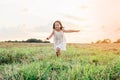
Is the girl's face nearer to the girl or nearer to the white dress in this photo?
the girl

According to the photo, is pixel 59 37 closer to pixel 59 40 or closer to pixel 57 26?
pixel 59 40

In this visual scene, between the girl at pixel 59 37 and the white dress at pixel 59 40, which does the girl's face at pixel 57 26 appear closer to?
the girl at pixel 59 37

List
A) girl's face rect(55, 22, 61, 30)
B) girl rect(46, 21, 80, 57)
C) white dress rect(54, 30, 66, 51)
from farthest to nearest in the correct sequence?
white dress rect(54, 30, 66, 51) → girl rect(46, 21, 80, 57) → girl's face rect(55, 22, 61, 30)

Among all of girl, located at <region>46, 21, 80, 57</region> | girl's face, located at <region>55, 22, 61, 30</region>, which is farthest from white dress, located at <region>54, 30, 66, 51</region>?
girl's face, located at <region>55, 22, 61, 30</region>

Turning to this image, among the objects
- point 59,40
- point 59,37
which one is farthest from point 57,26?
point 59,40

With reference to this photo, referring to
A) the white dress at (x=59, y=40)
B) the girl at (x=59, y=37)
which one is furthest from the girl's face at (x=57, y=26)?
the white dress at (x=59, y=40)

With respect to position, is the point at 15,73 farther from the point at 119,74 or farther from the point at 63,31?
the point at 63,31

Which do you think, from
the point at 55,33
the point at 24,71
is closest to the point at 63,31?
the point at 55,33

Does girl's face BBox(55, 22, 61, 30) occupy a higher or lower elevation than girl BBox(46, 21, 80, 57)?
higher

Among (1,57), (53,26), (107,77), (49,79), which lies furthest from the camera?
(53,26)

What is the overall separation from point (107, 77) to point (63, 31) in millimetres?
8382

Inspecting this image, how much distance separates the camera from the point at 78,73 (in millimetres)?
6562

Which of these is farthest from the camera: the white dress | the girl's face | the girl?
the white dress

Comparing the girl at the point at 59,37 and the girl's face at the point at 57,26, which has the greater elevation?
the girl's face at the point at 57,26
